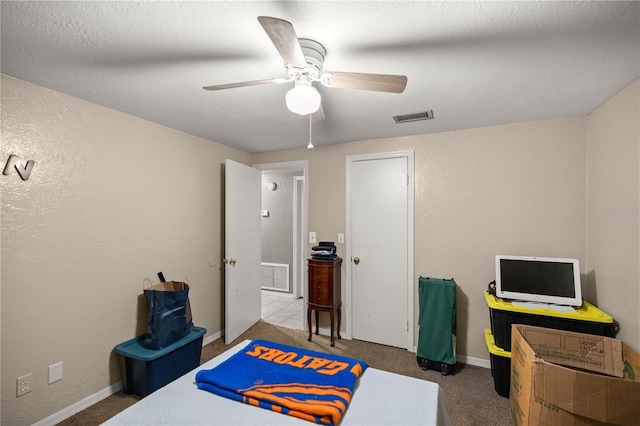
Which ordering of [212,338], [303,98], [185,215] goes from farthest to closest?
[212,338] → [185,215] → [303,98]

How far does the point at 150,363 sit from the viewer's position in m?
2.30

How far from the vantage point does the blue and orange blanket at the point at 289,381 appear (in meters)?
1.25

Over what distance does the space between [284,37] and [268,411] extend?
60.8 inches

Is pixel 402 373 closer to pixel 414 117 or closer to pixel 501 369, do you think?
pixel 501 369

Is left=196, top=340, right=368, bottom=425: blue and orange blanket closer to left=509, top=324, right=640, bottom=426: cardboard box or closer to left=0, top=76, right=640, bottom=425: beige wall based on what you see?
left=509, top=324, right=640, bottom=426: cardboard box

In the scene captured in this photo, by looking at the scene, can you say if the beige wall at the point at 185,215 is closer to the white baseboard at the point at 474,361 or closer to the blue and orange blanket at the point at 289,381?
the white baseboard at the point at 474,361

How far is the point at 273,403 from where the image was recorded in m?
1.29

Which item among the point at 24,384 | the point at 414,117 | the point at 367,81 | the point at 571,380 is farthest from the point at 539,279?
the point at 24,384

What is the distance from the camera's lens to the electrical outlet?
1.90 m

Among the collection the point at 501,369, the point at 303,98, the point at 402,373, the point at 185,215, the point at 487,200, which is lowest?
the point at 402,373

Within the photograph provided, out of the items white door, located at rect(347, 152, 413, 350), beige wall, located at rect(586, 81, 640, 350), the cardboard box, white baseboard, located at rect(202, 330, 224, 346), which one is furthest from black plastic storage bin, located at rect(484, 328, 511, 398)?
white baseboard, located at rect(202, 330, 224, 346)

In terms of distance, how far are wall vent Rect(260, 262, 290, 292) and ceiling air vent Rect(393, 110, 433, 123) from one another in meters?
3.51

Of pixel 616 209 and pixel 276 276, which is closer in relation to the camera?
pixel 616 209

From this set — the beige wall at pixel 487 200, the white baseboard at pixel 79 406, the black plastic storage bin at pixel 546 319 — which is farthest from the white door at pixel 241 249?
the black plastic storage bin at pixel 546 319
